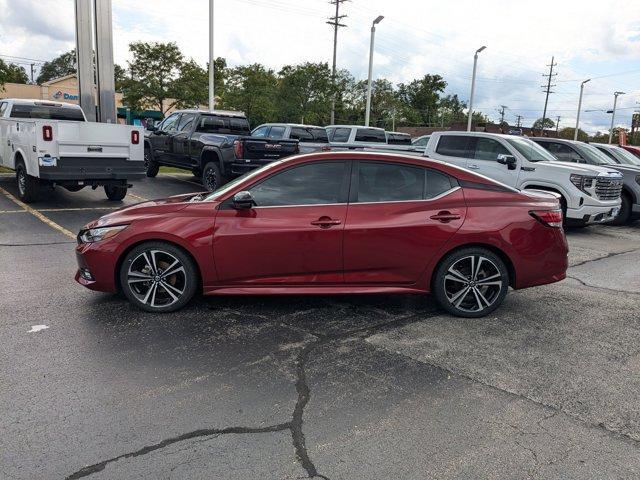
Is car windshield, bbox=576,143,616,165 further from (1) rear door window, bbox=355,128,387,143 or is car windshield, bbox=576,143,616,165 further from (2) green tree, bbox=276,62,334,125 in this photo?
(2) green tree, bbox=276,62,334,125

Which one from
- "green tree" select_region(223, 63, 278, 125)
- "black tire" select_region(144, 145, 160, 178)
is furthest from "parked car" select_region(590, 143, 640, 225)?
"green tree" select_region(223, 63, 278, 125)

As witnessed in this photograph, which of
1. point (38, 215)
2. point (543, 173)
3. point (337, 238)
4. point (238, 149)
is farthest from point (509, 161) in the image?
point (38, 215)

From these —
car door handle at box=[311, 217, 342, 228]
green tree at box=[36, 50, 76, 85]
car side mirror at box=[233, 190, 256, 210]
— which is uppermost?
green tree at box=[36, 50, 76, 85]

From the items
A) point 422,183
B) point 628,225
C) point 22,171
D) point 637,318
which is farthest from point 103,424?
Result: point 628,225

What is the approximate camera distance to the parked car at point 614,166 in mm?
12891

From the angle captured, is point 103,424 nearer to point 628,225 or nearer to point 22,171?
point 22,171

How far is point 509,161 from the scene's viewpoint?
11.1 meters

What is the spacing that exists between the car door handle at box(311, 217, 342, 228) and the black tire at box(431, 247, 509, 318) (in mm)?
1145

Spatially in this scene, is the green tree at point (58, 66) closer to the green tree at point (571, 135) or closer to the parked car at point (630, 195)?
the green tree at point (571, 135)

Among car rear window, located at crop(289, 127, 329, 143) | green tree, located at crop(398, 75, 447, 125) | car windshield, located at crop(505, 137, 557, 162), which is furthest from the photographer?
green tree, located at crop(398, 75, 447, 125)

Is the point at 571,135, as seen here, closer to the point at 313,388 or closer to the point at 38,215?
the point at 38,215

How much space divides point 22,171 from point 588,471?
11.2 m

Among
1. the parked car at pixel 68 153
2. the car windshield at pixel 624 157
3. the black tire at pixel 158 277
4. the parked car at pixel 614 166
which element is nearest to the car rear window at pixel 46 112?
the parked car at pixel 68 153

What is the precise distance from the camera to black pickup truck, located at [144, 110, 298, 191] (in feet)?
38.0
